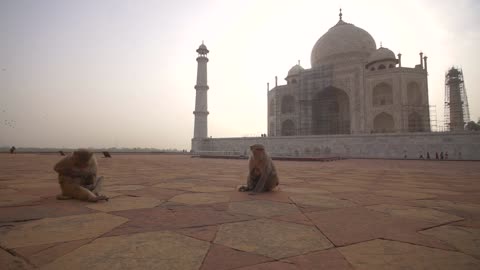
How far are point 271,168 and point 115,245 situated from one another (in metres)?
2.45

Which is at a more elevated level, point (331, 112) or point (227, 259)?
point (331, 112)

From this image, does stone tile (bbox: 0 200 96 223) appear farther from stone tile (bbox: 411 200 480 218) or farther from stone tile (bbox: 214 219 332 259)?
stone tile (bbox: 411 200 480 218)

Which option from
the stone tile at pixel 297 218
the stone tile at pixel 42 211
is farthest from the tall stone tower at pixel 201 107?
the stone tile at pixel 297 218

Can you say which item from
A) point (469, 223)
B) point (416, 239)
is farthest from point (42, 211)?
point (469, 223)

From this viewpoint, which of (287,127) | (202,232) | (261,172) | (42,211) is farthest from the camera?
(287,127)

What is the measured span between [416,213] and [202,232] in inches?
74.2

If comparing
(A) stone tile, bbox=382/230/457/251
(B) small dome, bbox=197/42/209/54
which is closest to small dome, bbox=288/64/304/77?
(B) small dome, bbox=197/42/209/54

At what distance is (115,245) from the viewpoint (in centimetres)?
159

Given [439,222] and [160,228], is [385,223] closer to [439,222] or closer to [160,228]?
[439,222]

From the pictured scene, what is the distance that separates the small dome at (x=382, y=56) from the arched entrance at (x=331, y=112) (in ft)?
Answer: 14.0

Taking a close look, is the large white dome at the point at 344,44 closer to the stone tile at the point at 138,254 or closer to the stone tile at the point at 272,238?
the stone tile at the point at 272,238

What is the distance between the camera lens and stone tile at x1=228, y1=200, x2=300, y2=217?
8.00ft

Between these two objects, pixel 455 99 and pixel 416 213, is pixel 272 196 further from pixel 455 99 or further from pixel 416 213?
pixel 455 99

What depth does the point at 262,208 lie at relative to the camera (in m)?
2.65
